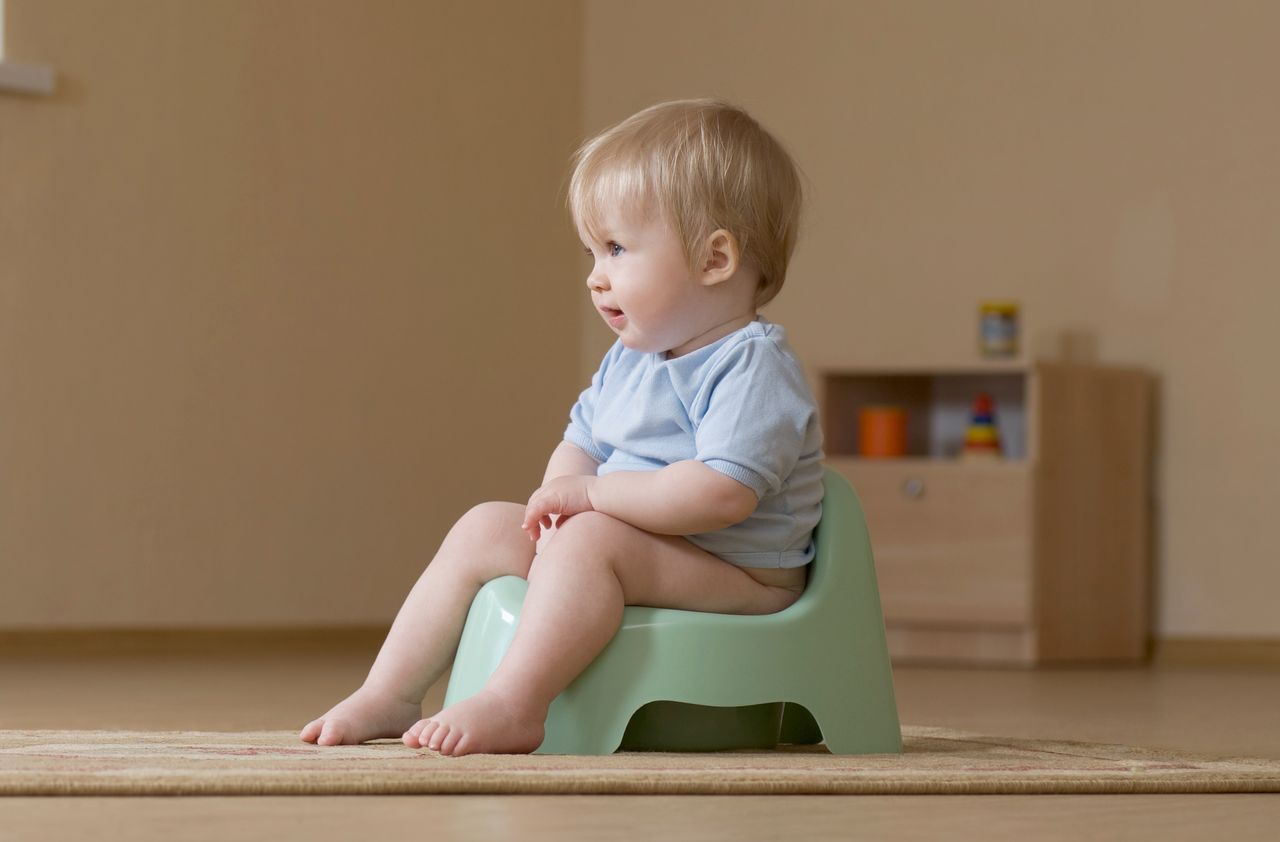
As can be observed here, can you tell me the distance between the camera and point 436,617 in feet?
4.53

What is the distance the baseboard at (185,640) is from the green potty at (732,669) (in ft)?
6.15

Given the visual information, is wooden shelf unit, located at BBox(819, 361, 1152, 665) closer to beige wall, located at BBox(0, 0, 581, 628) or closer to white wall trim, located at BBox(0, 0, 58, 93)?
beige wall, located at BBox(0, 0, 581, 628)

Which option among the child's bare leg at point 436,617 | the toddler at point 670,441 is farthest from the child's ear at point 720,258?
the child's bare leg at point 436,617

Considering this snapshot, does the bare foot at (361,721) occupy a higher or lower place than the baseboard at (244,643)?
higher

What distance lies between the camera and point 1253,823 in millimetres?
1074

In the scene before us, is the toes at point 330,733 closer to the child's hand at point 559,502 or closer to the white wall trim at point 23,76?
the child's hand at point 559,502

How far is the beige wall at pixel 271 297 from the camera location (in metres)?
3.12

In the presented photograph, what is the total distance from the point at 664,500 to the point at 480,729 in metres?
0.22

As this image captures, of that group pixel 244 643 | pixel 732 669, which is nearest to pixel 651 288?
pixel 732 669

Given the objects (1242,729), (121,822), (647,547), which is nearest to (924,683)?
(1242,729)

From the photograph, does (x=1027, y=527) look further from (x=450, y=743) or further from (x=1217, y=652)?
(x=450, y=743)

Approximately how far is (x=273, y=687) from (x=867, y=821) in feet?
4.84

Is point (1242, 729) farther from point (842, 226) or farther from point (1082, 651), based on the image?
point (842, 226)

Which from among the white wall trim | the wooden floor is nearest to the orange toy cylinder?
the wooden floor
